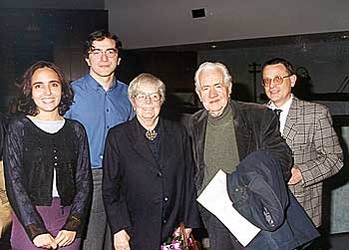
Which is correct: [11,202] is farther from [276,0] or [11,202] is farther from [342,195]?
[276,0]

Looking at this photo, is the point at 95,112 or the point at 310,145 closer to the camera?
the point at 95,112

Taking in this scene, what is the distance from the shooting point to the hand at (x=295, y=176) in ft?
9.39

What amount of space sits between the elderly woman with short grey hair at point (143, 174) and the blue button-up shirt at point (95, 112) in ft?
0.50

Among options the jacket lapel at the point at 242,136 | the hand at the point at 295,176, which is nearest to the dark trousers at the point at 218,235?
the jacket lapel at the point at 242,136

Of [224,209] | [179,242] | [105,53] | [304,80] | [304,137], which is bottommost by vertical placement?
[179,242]

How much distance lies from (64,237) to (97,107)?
609mm

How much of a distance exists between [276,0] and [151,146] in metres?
4.14

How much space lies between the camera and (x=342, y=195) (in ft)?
15.1

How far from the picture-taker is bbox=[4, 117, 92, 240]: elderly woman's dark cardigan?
2.44 metres

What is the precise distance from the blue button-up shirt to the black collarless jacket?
0.51 feet

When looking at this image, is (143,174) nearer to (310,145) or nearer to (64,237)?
(64,237)

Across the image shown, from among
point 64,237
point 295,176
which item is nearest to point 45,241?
point 64,237

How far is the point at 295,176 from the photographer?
2871 millimetres

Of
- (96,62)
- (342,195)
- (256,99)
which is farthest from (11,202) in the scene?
(256,99)
